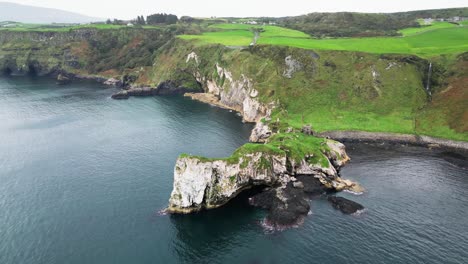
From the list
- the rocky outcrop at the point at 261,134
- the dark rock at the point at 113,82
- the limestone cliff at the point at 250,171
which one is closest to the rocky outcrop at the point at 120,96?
the dark rock at the point at 113,82

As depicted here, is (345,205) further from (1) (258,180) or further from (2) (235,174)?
(2) (235,174)

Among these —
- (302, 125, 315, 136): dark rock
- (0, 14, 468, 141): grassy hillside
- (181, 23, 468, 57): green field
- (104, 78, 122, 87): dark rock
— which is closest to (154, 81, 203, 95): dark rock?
(0, 14, 468, 141): grassy hillside

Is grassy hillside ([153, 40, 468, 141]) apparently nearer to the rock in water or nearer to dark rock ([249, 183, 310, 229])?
the rock in water

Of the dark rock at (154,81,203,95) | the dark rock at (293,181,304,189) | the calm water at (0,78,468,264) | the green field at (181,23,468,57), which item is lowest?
the calm water at (0,78,468,264)

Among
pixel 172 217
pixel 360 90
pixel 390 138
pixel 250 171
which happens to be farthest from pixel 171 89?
pixel 172 217

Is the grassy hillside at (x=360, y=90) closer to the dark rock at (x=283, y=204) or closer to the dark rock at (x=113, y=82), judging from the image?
the dark rock at (x=283, y=204)

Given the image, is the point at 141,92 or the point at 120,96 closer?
the point at 120,96
